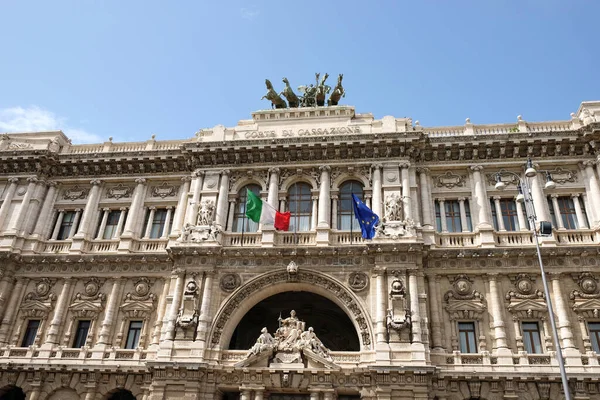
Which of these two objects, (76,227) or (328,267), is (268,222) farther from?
(76,227)

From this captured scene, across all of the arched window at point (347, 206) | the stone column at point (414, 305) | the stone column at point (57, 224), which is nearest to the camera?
the stone column at point (414, 305)

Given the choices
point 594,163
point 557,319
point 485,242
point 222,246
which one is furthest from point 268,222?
point 594,163

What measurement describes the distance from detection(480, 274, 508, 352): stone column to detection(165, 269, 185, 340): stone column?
14762mm

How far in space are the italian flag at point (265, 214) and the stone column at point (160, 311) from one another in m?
5.69

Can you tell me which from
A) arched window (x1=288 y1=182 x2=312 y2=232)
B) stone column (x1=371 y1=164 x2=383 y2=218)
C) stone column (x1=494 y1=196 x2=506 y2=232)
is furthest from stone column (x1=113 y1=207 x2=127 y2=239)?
stone column (x1=494 y1=196 x2=506 y2=232)

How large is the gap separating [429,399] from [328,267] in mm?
7476

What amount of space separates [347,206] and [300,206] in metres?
2.58

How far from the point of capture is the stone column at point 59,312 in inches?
997

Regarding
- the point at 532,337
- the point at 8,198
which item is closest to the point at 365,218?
the point at 532,337

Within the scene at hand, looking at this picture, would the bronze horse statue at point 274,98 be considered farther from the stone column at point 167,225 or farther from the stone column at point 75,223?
the stone column at point 75,223

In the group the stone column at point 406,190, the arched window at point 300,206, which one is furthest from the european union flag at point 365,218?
the arched window at point 300,206

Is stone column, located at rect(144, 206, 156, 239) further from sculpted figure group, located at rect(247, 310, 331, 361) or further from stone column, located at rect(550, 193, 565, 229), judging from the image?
stone column, located at rect(550, 193, 565, 229)

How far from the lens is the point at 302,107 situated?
31.2 m

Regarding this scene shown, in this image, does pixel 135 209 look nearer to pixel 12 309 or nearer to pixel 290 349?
pixel 12 309
